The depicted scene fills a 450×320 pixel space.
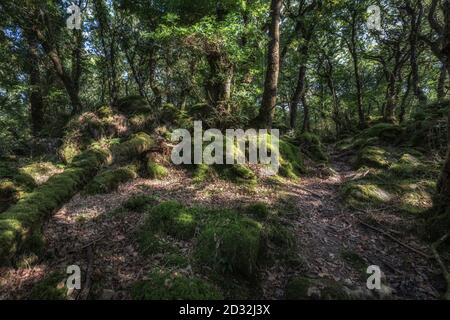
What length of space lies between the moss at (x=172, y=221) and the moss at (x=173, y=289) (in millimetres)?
1202

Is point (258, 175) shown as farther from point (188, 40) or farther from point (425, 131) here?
point (425, 131)

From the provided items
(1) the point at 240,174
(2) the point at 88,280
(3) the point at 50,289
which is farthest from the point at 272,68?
(3) the point at 50,289

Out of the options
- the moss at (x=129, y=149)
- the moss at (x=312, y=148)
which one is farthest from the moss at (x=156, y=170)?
the moss at (x=312, y=148)

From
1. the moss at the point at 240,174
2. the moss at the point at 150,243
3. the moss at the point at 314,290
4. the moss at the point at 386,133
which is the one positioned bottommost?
the moss at the point at 314,290

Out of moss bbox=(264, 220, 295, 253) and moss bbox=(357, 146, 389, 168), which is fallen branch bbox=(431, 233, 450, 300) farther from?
moss bbox=(357, 146, 389, 168)

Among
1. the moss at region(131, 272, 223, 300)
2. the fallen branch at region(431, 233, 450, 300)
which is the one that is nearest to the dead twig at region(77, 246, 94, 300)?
the moss at region(131, 272, 223, 300)

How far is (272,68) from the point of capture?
10.4 metres

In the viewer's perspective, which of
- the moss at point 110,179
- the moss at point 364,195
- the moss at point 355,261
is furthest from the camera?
the moss at point 110,179

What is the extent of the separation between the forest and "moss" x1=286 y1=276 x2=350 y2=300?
20 millimetres

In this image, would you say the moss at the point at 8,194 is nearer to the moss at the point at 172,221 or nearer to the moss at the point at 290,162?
the moss at the point at 172,221

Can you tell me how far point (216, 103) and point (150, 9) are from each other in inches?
323

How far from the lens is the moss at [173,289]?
152 inches

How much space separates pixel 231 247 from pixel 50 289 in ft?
9.28

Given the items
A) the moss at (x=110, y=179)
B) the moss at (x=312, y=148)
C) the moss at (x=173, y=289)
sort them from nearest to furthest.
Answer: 1. the moss at (x=173, y=289)
2. the moss at (x=110, y=179)
3. the moss at (x=312, y=148)
